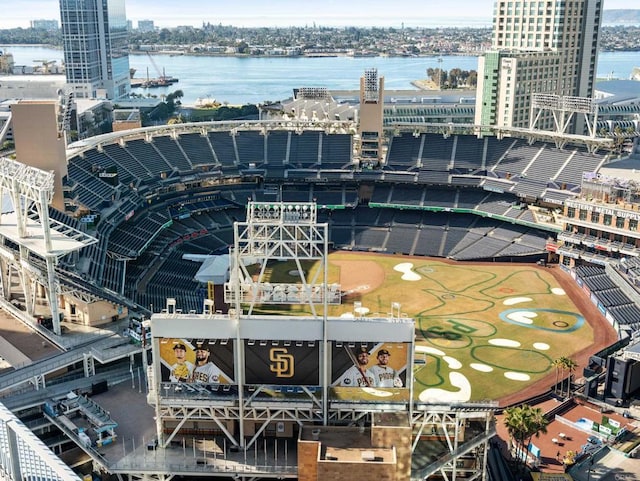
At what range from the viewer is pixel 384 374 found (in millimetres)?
47781

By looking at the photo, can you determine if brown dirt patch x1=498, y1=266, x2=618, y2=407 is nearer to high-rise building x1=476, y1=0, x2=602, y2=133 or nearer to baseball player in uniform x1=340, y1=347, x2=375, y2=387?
baseball player in uniform x1=340, y1=347, x2=375, y2=387

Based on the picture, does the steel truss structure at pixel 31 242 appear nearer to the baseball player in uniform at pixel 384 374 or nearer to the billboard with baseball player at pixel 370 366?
the billboard with baseball player at pixel 370 366

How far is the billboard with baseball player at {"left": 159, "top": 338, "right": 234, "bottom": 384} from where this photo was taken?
1870 inches

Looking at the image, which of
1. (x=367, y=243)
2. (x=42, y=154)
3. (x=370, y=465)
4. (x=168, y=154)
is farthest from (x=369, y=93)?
(x=370, y=465)

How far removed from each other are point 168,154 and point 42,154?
3587 cm

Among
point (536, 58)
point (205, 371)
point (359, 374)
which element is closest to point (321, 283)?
point (359, 374)

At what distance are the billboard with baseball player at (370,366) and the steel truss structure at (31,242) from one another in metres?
29.5

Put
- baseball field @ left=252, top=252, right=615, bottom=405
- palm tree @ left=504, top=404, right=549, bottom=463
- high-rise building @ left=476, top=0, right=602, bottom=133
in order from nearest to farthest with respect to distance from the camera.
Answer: palm tree @ left=504, top=404, right=549, bottom=463 → baseball field @ left=252, top=252, right=615, bottom=405 → high-rise building @ left=476, top=0, right=602, bottom=133

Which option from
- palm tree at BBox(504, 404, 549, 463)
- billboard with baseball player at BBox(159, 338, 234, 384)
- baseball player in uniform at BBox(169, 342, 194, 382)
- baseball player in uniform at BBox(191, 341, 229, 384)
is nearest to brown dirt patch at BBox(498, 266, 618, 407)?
palm tree at BBox(504, 404, 549, 463)

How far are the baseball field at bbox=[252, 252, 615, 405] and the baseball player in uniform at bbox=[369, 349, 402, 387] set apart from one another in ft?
62.5

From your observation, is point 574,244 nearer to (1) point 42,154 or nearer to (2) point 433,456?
(2) point 433,456

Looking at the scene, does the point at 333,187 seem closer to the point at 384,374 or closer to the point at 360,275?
the point at 360,275

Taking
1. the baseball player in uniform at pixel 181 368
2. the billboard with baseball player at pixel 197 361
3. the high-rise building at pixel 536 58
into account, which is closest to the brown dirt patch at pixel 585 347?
the billboard with baseball player at pixel 197 361

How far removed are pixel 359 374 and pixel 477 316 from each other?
1670 inches
